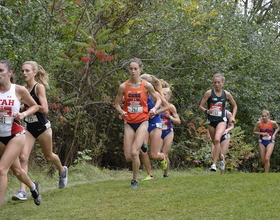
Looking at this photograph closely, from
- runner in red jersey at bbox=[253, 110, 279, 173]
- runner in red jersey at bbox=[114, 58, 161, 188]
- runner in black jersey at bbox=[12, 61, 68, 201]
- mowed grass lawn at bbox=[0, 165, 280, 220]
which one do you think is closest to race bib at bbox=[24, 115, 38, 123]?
runner in black jersey at bbox=[12, 61, 68, 201]

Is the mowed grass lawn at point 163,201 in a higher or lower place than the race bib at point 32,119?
lower

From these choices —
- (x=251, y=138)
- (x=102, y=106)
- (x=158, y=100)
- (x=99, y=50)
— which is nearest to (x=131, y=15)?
(x=99, y=50)

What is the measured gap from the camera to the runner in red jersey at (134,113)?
9.49m

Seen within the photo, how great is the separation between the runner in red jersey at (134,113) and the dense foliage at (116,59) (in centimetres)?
203

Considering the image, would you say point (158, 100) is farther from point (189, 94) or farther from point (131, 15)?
point (189, 94)

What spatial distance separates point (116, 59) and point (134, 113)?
20.0 ft

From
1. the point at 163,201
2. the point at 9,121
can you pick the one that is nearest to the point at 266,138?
the point at 163,201

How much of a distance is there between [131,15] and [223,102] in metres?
3.44

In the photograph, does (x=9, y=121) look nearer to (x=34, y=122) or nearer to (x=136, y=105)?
(x=34, y=122)

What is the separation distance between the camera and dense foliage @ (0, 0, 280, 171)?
37.5ft

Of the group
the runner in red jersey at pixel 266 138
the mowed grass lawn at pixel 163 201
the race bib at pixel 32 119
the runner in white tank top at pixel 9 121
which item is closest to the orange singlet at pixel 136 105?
the mowed grass lawn at pixel 163 201

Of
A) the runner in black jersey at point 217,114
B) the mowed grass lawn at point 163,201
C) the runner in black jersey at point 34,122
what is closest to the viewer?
the mowed grass lawn at point 163,201

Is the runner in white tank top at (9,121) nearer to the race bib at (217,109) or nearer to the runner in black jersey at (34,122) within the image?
the runner in black jersey at (34,122)

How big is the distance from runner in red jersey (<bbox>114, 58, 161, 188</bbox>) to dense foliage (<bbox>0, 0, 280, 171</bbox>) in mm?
2032
